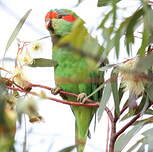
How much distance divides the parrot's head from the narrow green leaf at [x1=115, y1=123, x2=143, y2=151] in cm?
103

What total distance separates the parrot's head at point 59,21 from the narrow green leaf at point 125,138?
103cm

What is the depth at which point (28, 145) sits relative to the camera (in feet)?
3.88

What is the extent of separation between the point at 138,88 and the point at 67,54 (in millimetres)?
903

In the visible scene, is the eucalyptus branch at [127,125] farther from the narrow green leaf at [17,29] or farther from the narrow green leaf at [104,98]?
the narrow green leaf at [17,29]

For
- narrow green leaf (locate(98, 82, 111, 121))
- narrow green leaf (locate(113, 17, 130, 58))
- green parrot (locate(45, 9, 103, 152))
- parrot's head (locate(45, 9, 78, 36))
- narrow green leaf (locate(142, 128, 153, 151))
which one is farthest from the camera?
parrot's head (locate(45, 9, 78, 36))

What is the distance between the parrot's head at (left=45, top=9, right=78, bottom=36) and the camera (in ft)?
8.07

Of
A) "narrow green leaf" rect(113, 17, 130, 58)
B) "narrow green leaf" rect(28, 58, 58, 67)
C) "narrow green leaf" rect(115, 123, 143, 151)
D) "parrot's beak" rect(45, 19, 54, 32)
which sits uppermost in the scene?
"parrot's beak" rect(45, 19, 54, 32)

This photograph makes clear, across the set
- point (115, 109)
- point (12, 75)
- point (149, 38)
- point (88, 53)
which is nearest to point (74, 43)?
point (88, 53)

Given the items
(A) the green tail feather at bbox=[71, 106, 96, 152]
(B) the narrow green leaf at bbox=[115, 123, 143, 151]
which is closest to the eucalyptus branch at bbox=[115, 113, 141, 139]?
(B) the narrow green leaf at bbox=[115, 123, 143, 151]

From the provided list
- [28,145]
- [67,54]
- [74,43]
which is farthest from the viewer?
[67,54]

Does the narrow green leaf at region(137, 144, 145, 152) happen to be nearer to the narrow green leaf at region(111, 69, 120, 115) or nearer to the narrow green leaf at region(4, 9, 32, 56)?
the narrow green leaf at region(111, 69, 120, 115)

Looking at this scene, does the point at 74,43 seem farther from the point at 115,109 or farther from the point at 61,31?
the point at 61,31

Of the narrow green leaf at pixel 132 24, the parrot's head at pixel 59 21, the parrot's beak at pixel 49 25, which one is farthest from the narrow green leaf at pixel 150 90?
the parrot's beak at pixel 49 25

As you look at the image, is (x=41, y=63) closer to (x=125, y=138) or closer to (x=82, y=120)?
(x=125, y=138)
